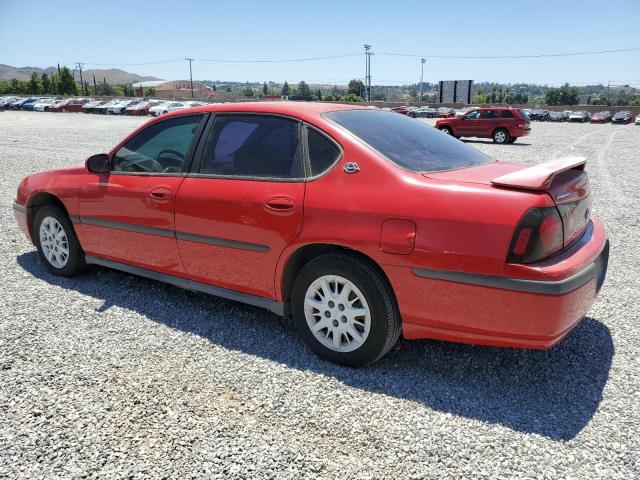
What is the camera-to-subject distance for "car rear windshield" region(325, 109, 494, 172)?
316 centimetres

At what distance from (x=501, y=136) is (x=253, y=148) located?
20442 millimetres

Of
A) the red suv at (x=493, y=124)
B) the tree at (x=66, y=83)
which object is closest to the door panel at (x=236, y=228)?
the red suv at (x=493, y=124)

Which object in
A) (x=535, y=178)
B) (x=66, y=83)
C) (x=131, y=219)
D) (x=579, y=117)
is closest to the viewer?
(x=535, y=178)

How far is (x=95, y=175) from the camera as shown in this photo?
439 cm

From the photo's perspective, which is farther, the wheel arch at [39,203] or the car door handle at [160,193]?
the wheel arch at [39,203]

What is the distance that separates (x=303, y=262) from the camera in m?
3.31

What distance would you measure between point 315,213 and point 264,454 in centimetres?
136

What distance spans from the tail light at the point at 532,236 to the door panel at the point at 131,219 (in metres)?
2.39

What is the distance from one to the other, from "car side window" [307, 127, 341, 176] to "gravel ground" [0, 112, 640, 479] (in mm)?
1241

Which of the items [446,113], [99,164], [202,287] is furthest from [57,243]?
[446,113]

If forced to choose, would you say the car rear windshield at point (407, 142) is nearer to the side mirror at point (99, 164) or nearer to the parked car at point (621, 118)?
the side mirror at point (99, 164)

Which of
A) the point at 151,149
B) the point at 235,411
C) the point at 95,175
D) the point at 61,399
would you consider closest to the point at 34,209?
the point at 95,175

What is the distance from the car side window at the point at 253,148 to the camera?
11.0 feet

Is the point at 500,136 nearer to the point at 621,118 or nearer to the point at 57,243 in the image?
the point at 57,243
